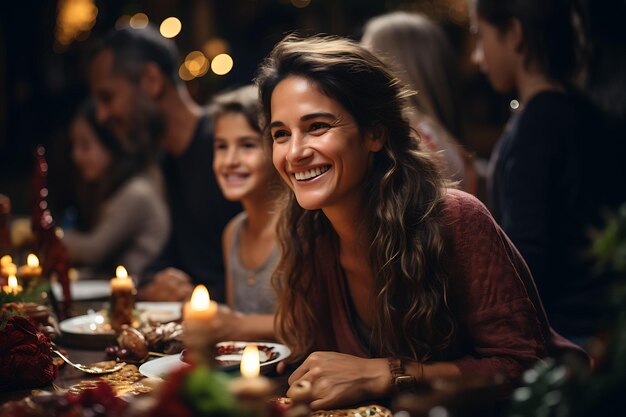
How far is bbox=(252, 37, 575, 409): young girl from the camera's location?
6.93 feet

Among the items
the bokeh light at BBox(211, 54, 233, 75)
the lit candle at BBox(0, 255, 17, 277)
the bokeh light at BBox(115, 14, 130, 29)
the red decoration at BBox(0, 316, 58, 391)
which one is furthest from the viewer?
the bokeh light at BBox(211, 54, 233, 75)

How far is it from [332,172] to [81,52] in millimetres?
8244

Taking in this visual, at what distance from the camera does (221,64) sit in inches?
326

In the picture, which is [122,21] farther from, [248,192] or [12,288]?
[12,288]

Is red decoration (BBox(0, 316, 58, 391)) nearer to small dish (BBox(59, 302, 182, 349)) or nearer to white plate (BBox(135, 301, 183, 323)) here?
small dish (BBox(59, 302, 182, 349))

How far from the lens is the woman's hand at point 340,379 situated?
194 cm

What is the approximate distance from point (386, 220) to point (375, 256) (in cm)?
12

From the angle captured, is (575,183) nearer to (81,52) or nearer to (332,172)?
(332,172)

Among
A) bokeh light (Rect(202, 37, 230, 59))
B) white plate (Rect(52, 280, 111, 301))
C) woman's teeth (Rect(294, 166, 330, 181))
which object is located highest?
bokeh light (Rect(202, 37, 230, 59))

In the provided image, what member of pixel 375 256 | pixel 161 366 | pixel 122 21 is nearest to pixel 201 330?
pixel 161 366

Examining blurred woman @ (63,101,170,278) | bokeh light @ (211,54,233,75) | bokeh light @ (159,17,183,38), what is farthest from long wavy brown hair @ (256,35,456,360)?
bokeh light @ (159,17,183,38)

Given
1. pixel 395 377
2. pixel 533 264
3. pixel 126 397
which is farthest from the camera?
pixel 533 264

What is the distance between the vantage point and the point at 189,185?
4.54 metres

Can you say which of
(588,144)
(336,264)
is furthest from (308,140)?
(588,144)
